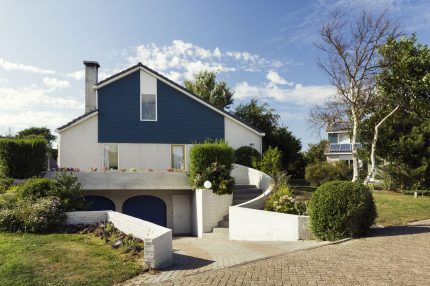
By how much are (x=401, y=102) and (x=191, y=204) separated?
52.9 ft

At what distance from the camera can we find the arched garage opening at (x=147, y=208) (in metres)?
22.9

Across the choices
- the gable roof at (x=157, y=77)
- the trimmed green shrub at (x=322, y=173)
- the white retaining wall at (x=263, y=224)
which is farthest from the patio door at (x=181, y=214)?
the trimmed green shrub at (x=322, y=173)

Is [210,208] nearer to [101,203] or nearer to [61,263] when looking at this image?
[101,203]

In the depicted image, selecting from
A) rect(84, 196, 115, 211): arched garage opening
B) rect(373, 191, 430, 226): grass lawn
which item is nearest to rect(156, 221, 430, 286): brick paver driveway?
rect(373, 191, 430, 226): grass lawn

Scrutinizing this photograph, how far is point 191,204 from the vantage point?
74.4 feet

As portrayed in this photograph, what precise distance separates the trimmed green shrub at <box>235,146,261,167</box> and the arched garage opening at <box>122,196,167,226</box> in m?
5.86

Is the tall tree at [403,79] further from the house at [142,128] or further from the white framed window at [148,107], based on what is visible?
the white framed window at [148,107]

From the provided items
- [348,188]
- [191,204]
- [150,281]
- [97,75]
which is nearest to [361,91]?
[191,204]

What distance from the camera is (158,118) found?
26219 mm

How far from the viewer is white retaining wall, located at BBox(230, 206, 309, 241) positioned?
528 inches

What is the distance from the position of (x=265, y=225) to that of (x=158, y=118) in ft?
43.6

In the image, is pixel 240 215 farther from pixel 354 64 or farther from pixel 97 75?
Result: pixel 97 75

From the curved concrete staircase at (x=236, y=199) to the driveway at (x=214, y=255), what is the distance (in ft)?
8.37

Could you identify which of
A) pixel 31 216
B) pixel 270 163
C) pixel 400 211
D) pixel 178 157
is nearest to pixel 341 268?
pixel 31 216
